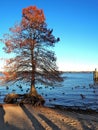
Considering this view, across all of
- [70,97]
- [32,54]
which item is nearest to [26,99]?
[32,54]

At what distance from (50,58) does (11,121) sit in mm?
14295

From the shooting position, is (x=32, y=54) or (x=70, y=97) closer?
(x=32, y=54)

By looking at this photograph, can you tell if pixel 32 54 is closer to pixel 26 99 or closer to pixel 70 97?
pixel 26 99

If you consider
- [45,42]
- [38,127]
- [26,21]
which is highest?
[26,21]

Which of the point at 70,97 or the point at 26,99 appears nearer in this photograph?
the point at 26,99

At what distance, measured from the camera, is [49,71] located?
31.7 metres

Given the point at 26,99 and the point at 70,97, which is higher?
the point at 26,99

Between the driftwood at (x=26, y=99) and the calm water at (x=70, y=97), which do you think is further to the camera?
the calm water at (x=70, y=97)

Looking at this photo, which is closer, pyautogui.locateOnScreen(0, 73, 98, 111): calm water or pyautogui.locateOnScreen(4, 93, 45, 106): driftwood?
pyautogui.locateOnScreen(4, 93, 45, 106): driftwood

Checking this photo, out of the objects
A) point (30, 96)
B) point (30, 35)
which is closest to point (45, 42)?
point (30, 35)

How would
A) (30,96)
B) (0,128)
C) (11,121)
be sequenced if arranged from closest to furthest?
1. (0,128)
2. (11,121)
3. (30,96)

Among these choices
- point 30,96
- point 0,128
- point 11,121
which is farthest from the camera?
point 30,96

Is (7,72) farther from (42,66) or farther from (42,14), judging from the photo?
(42,14)

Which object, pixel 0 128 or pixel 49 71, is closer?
pixel 0 128
